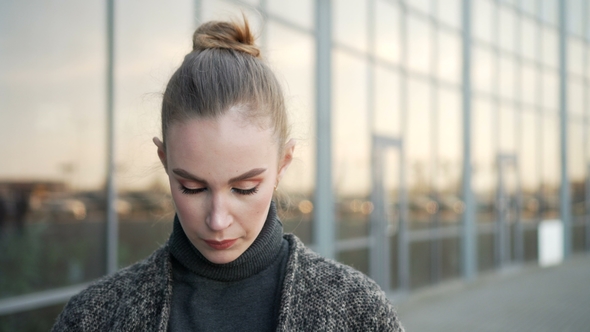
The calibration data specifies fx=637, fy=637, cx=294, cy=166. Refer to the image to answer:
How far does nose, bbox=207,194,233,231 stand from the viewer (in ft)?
4.54

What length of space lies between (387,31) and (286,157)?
8.67 meters

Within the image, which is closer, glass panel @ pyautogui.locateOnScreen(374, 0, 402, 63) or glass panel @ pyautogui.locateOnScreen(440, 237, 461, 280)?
glass panel @ pyautogui.locateOnScreen(374, 0, 402, 63)

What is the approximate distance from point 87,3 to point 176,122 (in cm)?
397

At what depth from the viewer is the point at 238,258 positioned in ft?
4.98

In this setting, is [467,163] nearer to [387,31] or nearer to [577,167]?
[387,31]

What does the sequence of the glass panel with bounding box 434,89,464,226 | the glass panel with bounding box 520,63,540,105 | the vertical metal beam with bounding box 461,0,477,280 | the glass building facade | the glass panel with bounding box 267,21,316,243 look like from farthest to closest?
the glass panel with bounding box 520,63,540,105 < the vertical metal beam with bounding box 461,0,477,280 < the glass panel with bounding box 434,89,464,226 < the glass panel with bounding box 267,21,316,243 < the glass building facade

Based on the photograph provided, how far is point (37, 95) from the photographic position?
4.60 meters

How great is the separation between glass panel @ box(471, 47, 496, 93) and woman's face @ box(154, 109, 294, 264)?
11730 mm

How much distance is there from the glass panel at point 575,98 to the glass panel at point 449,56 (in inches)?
268

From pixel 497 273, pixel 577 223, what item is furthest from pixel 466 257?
pixel 577 223

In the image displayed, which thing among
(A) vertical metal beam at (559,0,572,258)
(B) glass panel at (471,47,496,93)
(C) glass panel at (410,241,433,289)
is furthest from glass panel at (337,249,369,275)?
(A) vertical metal beam at (559,0,572,258)

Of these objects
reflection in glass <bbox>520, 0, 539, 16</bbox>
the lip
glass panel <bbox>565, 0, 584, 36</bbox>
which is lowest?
the lip

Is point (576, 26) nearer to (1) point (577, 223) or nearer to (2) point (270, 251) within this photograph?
(1) point (577, 223)

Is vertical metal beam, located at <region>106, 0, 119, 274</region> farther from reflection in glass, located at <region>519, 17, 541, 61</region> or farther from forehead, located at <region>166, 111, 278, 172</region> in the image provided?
reflection in glass, located at <region>519, 17, 541, 61</region>
